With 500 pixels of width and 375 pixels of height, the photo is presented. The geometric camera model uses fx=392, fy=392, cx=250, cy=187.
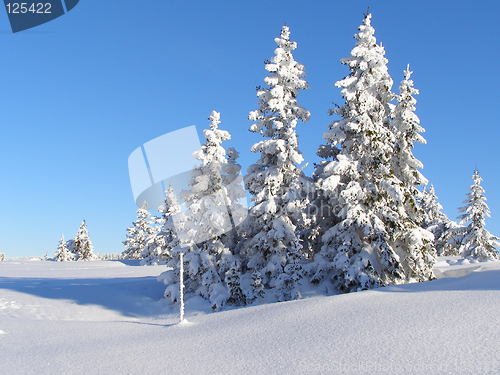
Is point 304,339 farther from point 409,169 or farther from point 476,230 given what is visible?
point 476,230

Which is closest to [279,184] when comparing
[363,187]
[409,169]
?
[363,187]

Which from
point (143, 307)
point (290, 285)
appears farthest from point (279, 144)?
point (143, 307)

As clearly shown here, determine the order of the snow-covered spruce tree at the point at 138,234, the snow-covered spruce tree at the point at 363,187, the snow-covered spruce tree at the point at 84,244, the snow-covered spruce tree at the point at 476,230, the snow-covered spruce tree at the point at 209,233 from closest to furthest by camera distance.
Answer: the snow-covered spruce tree at the point at 363,187 < the snow-covered spruce tree at the point at 209,233 < the snow-covered spruce tree at the point at 476,230 < the snow-covered spruce tree at the point at 138,234 < the snow-covered spruce tree at the point at 84,244

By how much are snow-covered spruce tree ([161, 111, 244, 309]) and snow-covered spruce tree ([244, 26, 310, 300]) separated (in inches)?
54.3

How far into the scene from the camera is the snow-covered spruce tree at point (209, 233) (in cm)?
2070

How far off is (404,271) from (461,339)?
13.7m

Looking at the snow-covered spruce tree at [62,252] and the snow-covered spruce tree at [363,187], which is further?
the snow-covered spruce tree at [62,252]

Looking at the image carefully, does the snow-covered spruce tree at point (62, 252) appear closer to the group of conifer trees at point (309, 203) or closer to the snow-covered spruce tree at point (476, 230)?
the group of conifer trees at point (309, 203)

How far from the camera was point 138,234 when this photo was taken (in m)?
67.8

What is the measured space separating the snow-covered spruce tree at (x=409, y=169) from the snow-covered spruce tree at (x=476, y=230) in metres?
19.2

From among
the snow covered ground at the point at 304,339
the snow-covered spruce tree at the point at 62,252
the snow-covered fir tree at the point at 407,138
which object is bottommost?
the snow covered ground at the point at 304,339

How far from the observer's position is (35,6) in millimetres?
20984

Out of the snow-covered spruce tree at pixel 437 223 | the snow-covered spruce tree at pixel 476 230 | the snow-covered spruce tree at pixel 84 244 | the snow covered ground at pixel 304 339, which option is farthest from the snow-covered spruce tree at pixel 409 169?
the snow-covered spruce tree at pixel 84 244

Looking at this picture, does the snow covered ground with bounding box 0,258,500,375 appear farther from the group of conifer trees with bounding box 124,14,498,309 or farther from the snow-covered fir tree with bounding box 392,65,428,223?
the snow-covered fir tree with bounding box 392,65,428,223
